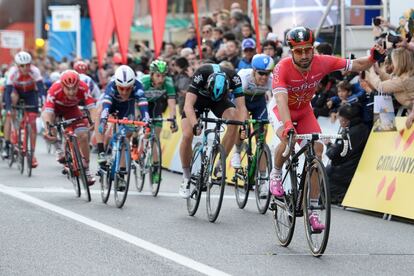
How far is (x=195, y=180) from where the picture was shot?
39.9 ft

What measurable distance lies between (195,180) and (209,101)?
1.06 m

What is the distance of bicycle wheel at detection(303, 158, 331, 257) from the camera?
9.02 m

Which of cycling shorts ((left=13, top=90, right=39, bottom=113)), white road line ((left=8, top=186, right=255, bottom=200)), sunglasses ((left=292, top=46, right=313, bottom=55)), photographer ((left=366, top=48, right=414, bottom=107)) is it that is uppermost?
sunglasses ((left=292, top=46, right=313, bottom=55))

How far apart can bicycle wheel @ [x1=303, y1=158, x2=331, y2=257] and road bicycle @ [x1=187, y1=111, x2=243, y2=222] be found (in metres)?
2.11

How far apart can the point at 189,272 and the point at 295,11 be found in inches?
441

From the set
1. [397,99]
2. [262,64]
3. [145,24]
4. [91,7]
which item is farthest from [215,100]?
[145,24]

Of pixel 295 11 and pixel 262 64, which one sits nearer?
pixel 262 64

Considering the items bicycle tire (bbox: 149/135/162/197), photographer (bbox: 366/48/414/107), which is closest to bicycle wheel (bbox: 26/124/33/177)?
bicycle tire (bbox: 149/135/162/197)

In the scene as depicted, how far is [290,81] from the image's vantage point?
9992mm

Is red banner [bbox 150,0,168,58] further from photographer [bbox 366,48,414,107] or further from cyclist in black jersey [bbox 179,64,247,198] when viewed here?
photographer [bbox 366,48,414,107]

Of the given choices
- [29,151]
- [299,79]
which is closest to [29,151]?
[29,151]

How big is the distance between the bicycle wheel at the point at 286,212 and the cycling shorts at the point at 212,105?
2.74 metres

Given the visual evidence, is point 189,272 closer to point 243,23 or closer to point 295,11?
point 295,11

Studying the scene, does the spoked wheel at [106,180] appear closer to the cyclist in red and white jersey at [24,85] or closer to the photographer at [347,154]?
the photographer at [347,154]
